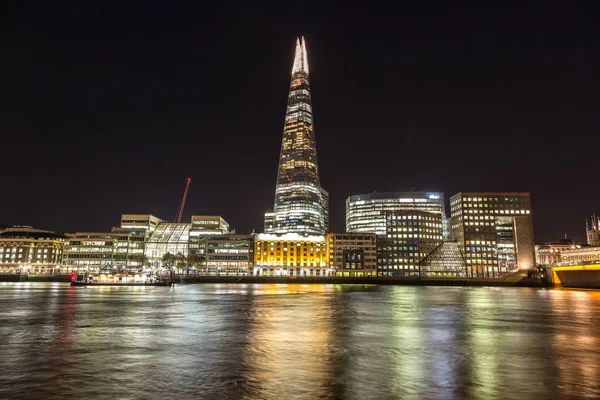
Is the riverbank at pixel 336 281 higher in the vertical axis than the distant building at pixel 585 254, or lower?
lower

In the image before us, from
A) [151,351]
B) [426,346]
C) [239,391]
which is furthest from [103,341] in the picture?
[426,346]

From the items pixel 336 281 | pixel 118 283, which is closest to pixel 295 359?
pixel 118 283

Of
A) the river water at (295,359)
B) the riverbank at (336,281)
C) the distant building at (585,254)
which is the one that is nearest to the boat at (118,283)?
the riverbank at (336,281)

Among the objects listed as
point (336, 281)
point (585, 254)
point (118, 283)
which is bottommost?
point (336, 281)

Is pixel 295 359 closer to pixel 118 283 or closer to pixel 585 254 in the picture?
pixel 118 283

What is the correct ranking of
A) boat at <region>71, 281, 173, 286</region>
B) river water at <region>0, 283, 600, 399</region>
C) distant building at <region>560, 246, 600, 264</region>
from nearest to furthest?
1. river water at <region>0, 283, 600, 399</region>
2. boat at <region>71, 281, 173, 286</region>
3. distant building at <region>560, 246, 600, 264</region>

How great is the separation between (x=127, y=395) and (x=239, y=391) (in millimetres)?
3968

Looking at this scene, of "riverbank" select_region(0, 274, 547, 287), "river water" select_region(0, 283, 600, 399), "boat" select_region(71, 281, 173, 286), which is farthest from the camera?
"riverbank" select_region(0, 274, 547, 287)

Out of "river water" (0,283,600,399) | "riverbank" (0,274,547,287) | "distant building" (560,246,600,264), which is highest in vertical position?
"distant building" (560,246,600,264)

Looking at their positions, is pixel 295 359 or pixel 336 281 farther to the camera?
pixel 336 281

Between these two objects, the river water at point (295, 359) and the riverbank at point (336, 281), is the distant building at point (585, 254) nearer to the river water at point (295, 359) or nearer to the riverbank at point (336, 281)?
the riverbank at point (336, 281)

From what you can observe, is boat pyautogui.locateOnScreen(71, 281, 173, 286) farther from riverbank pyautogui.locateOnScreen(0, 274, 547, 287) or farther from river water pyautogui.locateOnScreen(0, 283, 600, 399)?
river water pyautogui.locateOnScreen(0, 283, 600, 399)

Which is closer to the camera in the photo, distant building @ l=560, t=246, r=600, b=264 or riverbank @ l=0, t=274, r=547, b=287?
riverbank @ l=0, t=274, r=547, b=287

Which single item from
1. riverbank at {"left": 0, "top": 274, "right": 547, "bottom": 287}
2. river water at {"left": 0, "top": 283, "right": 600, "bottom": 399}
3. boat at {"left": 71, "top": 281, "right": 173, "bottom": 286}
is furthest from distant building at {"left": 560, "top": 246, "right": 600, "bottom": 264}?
river water at {"left": 0, "top": 283, "right": 600, "bottom": 399}
